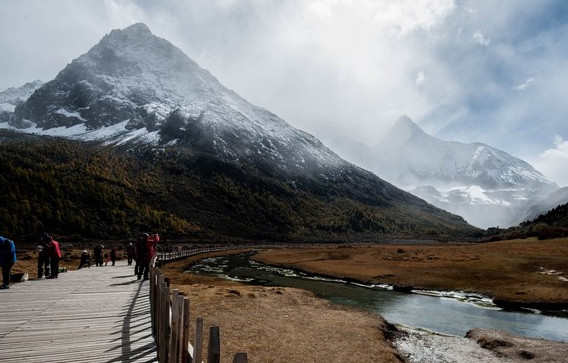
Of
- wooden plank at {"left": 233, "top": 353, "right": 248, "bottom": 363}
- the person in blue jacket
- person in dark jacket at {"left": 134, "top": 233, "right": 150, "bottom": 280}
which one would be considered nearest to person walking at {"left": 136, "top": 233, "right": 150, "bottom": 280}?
person in dark jacket at {"left": 134, "top": 233, "right": 150, "bottom": 280}

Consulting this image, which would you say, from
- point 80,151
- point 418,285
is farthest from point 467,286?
point 80,151

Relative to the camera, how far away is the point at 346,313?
70.2 ft

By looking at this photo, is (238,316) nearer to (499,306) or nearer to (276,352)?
(276,352)

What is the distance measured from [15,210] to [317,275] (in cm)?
7756

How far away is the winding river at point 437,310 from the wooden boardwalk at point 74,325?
16.6 m

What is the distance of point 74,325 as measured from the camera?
30.0 ft

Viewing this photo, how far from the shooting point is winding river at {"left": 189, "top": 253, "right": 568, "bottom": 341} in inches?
816

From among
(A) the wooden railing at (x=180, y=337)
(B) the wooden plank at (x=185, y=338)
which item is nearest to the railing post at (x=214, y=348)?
(A) the wooden railing at (x=180, y=337)

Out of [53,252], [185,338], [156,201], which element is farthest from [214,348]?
[156,201]

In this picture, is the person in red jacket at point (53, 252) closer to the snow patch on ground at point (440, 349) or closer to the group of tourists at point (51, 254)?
the group of tourists at point (51, 254)

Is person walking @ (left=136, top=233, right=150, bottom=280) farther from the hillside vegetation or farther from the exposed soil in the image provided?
the hillside vegetation

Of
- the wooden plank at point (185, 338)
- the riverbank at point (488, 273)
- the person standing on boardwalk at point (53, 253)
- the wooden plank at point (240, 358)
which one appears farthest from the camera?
the riverbank at point (488, 273)

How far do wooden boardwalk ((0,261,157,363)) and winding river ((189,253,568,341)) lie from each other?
16637 mm

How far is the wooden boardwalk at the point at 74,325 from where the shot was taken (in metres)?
7.05
